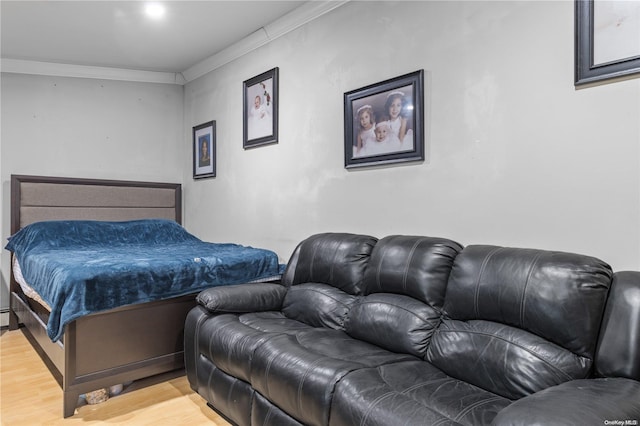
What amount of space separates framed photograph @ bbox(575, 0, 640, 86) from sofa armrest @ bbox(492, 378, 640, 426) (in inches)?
Answer: 50.0

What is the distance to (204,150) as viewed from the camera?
4723mm

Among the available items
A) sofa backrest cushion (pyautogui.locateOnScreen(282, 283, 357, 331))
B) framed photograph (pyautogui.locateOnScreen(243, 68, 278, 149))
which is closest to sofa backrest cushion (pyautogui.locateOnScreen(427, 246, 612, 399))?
sofa backrest cushion (pyautogui.locateOnScreen(282, 283, 357, 331))

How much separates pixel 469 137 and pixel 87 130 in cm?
406

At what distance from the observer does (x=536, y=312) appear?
161 cm

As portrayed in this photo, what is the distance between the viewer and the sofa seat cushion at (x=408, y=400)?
1.39m

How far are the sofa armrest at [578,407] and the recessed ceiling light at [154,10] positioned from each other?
344 centimetres

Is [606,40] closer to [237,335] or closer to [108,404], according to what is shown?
[237,335]

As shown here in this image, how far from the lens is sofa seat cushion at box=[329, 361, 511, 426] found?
1.39m

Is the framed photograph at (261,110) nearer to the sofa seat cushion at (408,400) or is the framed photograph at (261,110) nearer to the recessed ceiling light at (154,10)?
the recessed ceiling light at (154,10)

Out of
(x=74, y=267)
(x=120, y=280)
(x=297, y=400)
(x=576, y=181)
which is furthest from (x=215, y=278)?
(x=576, y=181)

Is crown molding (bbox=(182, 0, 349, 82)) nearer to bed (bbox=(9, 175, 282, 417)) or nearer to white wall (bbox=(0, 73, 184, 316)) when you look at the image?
white wall (bbox=(0, 73, 184, 316))

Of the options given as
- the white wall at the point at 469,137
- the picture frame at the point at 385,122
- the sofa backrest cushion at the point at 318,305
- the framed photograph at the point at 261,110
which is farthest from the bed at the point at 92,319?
the picture frame at the point at 385,122

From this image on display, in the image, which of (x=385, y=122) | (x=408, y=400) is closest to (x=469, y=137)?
(x=385, y=122)

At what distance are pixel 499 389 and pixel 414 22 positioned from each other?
6.85 feet
